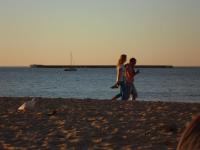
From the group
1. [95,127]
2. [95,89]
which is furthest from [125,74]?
[95,89]

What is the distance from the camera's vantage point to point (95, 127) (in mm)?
9000

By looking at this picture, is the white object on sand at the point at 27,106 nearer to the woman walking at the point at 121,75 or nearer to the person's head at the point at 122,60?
the woman walking at the point at 121,75

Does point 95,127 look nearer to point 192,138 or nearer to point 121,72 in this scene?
point 121,72

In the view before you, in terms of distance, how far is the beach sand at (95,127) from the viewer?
24.4ft

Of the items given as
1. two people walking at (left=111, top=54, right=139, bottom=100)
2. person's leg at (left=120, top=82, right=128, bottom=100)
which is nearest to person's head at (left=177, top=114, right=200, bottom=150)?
two people walking at (left=111, top=54, right=139, bottom=100)

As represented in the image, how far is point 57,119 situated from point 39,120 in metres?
0.39

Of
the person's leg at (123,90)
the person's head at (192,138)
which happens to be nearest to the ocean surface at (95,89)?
the person's leg at (123,90)

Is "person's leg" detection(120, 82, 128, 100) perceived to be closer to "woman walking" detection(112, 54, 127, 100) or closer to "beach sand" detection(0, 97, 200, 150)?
"woman walking" detection(112, 54, 127, 100)

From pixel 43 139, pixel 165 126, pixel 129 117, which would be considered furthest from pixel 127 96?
pixel 43 139

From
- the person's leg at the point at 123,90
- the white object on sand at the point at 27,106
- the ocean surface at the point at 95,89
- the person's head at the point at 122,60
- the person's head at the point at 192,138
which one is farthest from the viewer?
the ocean surface at the point at 95,89

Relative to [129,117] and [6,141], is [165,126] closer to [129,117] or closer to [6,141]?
[129,117]

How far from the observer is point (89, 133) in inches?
330

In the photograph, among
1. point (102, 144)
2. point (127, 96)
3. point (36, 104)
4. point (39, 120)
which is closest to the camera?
point (102, 144)

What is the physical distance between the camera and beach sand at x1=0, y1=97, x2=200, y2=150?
7.45 metres
